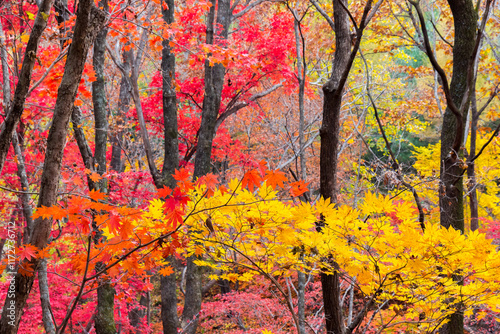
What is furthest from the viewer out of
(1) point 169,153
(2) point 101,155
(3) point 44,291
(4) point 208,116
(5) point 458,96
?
(4) point 208,116

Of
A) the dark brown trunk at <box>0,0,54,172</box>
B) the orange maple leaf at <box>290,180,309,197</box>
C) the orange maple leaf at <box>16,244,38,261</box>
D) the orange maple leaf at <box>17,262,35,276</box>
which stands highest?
the dark brown trunk at <box>0,0,54,172</box>

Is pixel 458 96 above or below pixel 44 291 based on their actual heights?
above

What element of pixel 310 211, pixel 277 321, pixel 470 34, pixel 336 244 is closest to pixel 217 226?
pixel 310 211

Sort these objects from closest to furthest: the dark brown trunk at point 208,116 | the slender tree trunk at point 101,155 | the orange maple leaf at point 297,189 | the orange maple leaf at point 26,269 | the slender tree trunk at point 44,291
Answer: the orange maple leaf at point 26,269 < the orange maple leaf at point 297,189 < the slender tree trunk at point 44,291 < the slender tree trunk at point 101,155 < the dark brown trunk at point 208,116

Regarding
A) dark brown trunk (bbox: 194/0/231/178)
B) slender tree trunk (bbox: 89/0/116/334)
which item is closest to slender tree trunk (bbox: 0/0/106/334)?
slender tree trunk (bbox: 89/0/116/334)

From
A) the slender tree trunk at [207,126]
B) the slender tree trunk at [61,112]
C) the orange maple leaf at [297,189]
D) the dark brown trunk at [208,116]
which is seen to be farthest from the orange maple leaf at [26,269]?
the dark brown trunk at [208,116]

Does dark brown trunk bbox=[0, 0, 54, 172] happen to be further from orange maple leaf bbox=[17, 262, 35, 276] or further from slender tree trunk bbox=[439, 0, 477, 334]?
slender tree trunk bbox=[439, 0, 477, 334]

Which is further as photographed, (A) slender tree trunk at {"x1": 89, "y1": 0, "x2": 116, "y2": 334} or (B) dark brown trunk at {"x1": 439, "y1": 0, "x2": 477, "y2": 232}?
(A) slender tree trunk at {"x1": 89, "y1": 0, "x2": 116, "y2": 334}

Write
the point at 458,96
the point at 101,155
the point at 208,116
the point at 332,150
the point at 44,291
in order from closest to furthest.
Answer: the point at 332,150 → the point at 458,96 → the point at 44,291 → the point at 101,155 → the point at 208,116

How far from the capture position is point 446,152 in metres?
3.17

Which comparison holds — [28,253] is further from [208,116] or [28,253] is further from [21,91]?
[208,116]

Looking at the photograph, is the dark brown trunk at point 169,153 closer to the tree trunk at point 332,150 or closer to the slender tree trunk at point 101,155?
the slender tree trunk at point 101,155

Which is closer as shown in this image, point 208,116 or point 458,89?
point 458,89

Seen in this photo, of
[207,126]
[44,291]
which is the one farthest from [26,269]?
[207,126]
